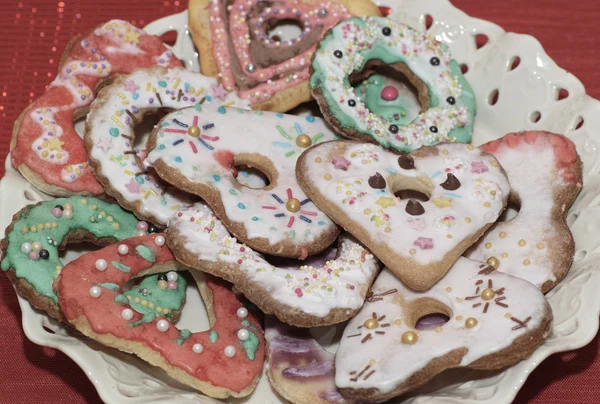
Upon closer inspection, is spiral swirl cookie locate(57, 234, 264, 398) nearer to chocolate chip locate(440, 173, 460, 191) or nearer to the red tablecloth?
chocolate chip locate(440, 173, 460, 191)

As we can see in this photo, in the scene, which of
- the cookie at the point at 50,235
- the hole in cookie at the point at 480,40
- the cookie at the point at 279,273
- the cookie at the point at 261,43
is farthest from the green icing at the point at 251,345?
the hole in cookie at the point at 480,40

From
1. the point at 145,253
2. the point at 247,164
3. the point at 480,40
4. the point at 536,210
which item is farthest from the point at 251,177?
the point at 480,40

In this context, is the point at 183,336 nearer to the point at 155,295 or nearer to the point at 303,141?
the point at 155,295

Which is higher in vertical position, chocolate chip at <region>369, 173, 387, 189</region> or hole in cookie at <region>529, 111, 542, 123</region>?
chocolate chip at <region>369, 173, 387, 189</region>

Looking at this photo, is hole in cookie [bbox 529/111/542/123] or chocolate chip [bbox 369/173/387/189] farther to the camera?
hole in cookie [bbox 529/111/542/123]

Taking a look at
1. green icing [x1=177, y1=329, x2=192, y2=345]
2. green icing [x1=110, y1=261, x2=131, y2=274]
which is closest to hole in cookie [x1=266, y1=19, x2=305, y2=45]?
green icing [x1=110, y1=261, x2=131, y2=274]

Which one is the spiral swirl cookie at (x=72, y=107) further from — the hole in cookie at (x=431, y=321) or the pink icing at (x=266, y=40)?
the hole in cookie at (x=431, y=321)
